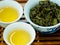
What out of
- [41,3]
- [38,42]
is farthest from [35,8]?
[38,42]

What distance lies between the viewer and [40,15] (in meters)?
0.98

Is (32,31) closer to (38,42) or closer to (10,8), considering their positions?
(38,42)

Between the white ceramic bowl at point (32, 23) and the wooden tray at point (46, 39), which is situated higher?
the white ceramic bowl at point (32, 23)

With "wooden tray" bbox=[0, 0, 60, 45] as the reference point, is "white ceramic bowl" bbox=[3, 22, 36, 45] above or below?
above

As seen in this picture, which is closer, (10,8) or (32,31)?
(32,31)

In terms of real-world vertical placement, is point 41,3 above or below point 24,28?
above

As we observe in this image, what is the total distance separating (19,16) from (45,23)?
140mm

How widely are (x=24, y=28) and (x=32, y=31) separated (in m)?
0.06

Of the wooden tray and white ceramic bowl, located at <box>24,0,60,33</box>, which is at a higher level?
white ceramic bowl, located at <box>24,0,60,33</box>

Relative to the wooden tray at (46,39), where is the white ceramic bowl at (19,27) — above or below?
above

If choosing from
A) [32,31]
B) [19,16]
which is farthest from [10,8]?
[32,31]

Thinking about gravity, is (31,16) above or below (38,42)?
above

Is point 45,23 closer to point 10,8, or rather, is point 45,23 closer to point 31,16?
point 31,16

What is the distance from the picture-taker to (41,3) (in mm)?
1034
